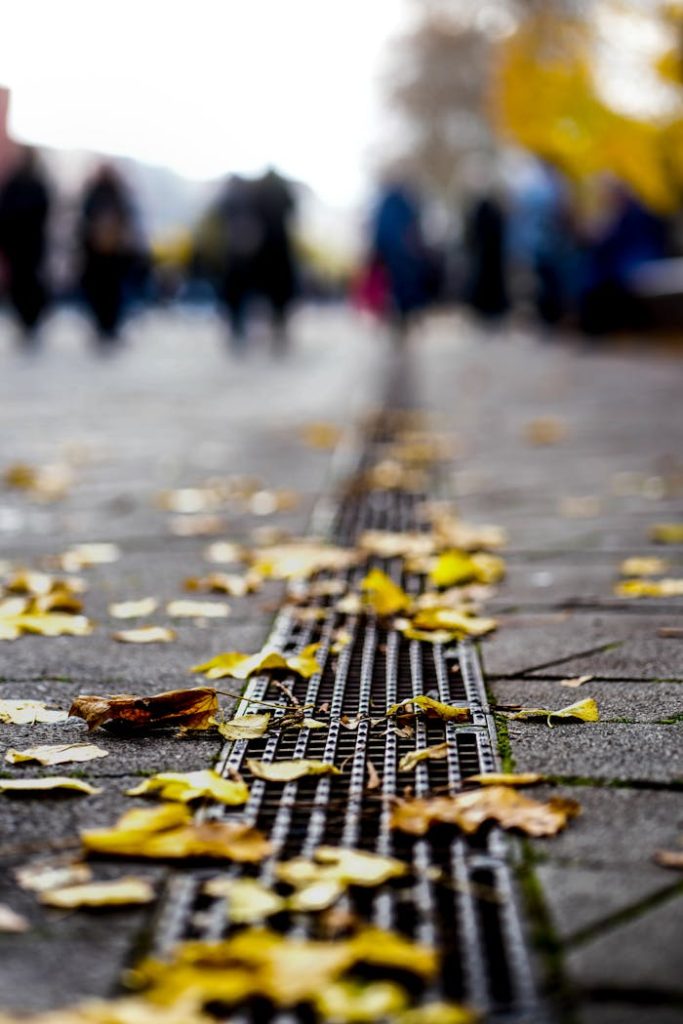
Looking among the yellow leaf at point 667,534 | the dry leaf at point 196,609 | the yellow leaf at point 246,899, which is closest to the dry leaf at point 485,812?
the yellow leaf at point 246,899

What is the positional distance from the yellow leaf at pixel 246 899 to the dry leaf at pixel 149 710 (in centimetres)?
68

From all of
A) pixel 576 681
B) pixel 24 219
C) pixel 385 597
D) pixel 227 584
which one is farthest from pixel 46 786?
pixel 24 219

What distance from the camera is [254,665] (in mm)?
2666

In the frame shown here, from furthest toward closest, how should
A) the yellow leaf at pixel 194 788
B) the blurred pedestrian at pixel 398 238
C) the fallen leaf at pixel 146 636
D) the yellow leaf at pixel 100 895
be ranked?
the blurred pedestrian at pixel 398 238
the fallen leaf at pixel 146 636
the yellow leaf at pixel 194 788
the yellow leaf at pixel 100 895

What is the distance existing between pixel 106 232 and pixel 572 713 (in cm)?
1226

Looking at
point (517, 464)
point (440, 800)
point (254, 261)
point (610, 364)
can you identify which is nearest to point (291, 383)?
point (610, 364)

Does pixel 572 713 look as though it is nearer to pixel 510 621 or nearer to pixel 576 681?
pixel 576 681

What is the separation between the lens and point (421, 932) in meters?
1.53

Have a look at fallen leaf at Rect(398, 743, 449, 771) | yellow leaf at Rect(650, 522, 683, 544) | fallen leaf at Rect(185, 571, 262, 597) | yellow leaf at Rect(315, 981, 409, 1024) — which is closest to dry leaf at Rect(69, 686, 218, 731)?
fallen leaf at Rect(398, 743, 449, 771)

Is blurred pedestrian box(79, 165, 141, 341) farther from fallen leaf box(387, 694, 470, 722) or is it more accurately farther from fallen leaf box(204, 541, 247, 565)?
fallen leaf box(387, 694, 470, 722)

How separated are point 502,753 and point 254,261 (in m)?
12.6

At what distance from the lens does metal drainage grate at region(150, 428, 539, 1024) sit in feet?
4.88

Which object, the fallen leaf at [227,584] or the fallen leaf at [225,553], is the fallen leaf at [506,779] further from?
the fallen leaf at [225,553]

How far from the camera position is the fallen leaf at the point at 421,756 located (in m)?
2.10
